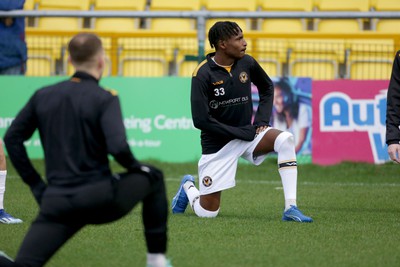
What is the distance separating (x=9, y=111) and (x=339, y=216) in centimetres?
658

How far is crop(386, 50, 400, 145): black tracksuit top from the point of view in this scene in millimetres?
8266

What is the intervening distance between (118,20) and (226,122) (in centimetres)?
800

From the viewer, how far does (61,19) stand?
16281 millimetres

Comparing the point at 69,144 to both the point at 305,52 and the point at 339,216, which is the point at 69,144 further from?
the point at 305,52

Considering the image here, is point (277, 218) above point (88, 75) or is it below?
below

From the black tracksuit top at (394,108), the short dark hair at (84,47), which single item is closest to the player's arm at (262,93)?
the black tracksuit top at (394,108)

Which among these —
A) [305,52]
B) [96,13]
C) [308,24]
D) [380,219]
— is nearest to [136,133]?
[96,13]

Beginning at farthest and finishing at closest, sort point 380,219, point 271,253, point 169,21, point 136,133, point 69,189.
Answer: point 169,21 → point 136,133 → point 380,219 → point 271,253 → point 69,189

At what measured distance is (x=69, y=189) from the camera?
5152 millimetres

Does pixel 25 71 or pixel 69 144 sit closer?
pixel 69 144

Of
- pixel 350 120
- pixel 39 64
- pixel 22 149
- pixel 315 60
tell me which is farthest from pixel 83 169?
pixel 39 64

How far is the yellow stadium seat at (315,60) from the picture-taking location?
1403 cm

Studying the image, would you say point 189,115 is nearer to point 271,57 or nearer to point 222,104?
point 271,57

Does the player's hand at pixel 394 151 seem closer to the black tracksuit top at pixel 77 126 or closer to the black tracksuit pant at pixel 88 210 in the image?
the black tracksuit pant at pixel 88 210
